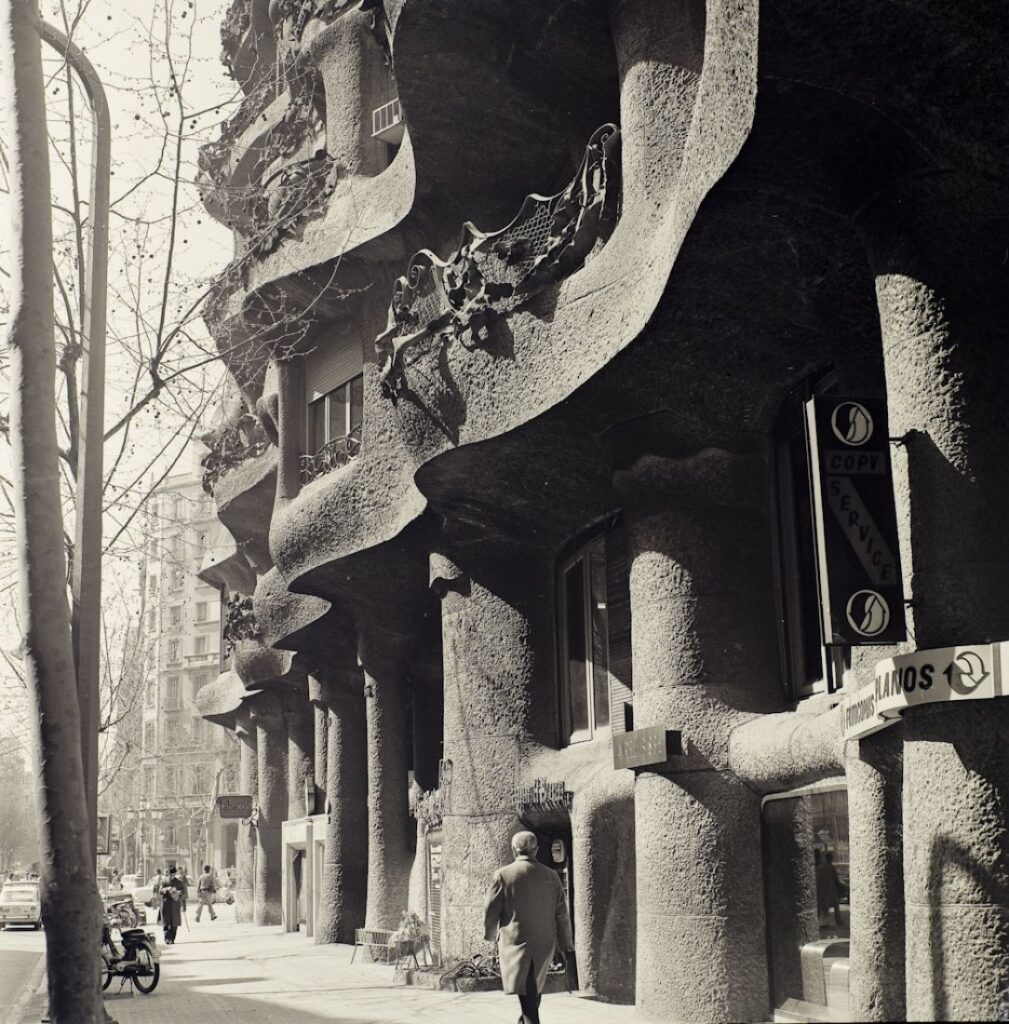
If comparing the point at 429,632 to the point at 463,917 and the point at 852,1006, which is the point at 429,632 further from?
the point at 852,1006

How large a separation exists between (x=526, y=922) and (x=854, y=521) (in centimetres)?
404

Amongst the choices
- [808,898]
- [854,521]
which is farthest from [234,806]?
[854,521]

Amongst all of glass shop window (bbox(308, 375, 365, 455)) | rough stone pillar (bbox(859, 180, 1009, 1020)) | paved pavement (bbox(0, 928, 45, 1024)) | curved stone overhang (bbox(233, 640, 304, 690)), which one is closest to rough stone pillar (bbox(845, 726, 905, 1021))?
rough stone pillar (bbox(859, 180, 1009, 1020))

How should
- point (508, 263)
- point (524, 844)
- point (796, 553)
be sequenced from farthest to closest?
1. point (508, 263)
2. point (796, 553)
3. point (524, 844)

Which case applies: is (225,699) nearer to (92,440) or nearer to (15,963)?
(15,963)

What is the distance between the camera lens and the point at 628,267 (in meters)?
12.5

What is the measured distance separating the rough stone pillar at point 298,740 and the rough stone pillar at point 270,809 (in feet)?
4.02

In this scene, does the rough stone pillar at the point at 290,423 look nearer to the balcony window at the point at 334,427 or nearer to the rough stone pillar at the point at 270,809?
the balcony window at the point at 334,427

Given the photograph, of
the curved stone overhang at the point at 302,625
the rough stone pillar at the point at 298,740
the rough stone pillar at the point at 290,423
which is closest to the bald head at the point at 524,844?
the rough stone pillar at the point at 290,423

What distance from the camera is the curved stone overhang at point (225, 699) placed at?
36.8m

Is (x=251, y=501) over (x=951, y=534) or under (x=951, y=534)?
over

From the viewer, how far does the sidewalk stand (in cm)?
1405

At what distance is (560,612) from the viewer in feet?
57.1

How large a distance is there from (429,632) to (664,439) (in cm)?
1042
